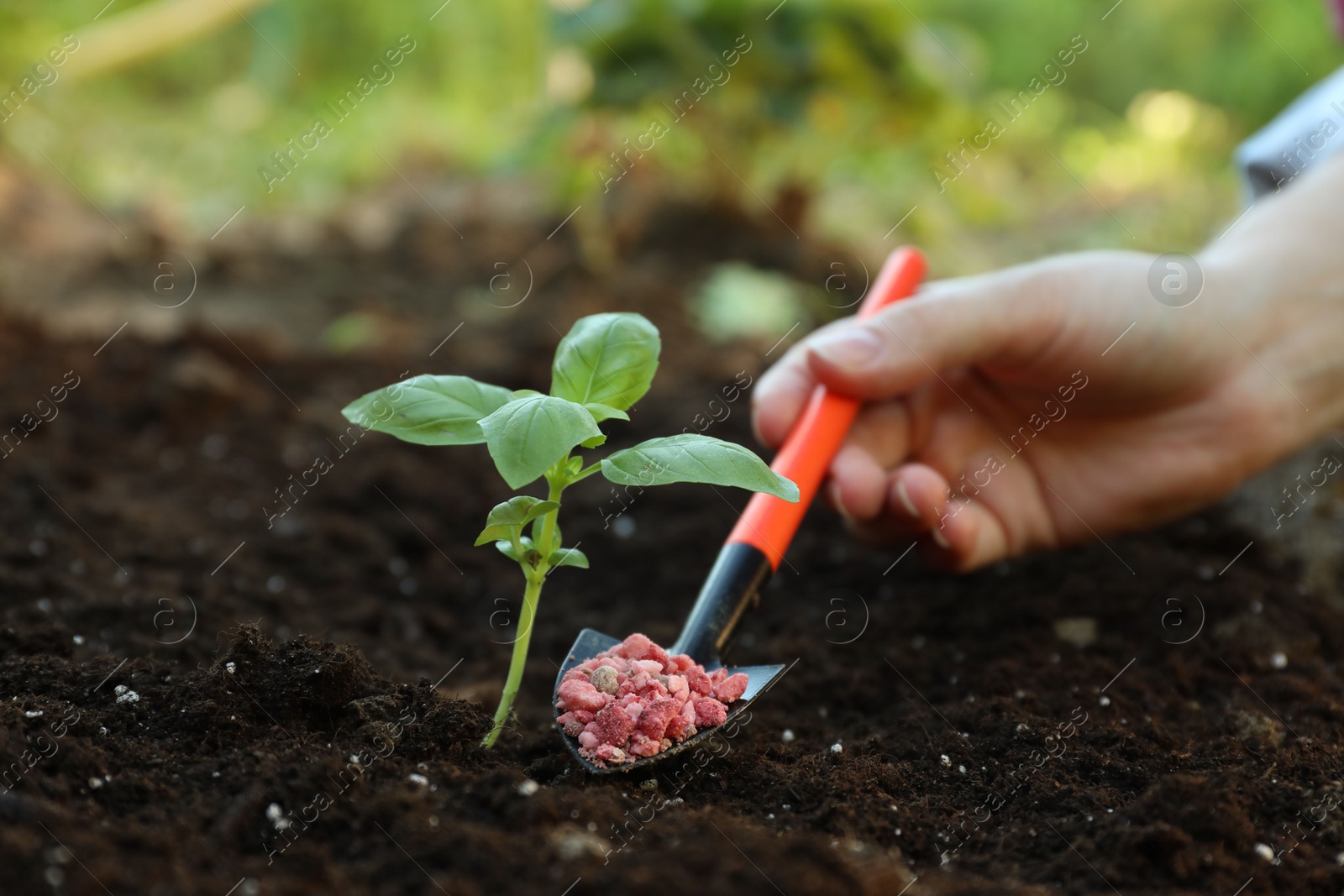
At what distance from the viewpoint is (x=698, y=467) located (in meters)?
0.99

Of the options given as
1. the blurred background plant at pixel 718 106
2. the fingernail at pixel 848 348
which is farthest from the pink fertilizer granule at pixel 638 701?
the blurred background plant at pixel 718 106

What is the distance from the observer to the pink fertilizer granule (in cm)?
112

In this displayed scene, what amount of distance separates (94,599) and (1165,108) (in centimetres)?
459

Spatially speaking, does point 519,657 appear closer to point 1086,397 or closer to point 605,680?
point 605,680

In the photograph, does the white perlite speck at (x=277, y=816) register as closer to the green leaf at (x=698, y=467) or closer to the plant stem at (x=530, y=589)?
the plant stem at (x=530, y=589)

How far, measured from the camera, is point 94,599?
1539mm

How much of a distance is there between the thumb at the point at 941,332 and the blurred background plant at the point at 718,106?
1610 mm

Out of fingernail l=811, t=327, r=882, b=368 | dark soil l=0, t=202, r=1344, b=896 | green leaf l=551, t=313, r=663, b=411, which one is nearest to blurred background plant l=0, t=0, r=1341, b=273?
dark soil l=0, t=202, r=1344, b=896

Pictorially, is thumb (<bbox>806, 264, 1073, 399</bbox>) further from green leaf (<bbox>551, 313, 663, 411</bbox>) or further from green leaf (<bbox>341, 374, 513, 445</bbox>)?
green leaf (<bbox>341, 374, 513, 445</bbox>)

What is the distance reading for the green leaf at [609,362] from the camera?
1159mm

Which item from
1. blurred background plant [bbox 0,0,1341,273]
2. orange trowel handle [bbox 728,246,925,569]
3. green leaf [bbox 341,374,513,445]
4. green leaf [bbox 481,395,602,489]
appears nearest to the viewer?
green leaf [bbox 481,395,602,489]

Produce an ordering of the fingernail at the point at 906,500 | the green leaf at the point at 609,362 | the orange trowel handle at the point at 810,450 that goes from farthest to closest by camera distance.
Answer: the fingernail at the point at 906,500 < the orange trowel handle at the point at 810,450 < the green leaf at the point at 609,362

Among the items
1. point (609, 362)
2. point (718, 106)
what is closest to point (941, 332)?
point (609, 362)

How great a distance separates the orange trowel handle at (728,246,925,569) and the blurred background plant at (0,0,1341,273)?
157 centimetres
